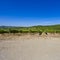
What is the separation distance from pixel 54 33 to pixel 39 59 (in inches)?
924

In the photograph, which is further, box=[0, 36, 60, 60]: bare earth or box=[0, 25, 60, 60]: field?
box=[0, 25, 60, 60]: field

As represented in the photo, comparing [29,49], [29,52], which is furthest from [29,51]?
[29,49]

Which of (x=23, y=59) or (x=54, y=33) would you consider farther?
(x=54, y=33)

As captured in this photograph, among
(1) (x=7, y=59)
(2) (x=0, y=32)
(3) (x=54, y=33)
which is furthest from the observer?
(3) (x=54, y=33)

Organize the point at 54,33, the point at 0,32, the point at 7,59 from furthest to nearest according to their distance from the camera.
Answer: the point at 54,33 → the point at 0,32 → the point at 7,59

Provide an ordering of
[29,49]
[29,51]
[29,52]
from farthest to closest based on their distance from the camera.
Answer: [29,49] → [29,51] → [29,52]

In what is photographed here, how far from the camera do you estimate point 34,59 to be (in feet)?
30.4

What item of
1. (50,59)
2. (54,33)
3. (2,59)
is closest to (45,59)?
(50,59)

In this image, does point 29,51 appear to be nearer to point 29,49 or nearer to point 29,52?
point 29,52

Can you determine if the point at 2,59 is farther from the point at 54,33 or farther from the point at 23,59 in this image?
the point at 54,33

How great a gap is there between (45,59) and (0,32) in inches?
821

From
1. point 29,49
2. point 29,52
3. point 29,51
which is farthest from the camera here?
point 29,49

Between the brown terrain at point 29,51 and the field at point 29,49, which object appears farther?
the field at point 29,49

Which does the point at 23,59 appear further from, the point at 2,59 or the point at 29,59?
the point at 2,59
